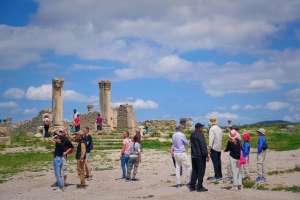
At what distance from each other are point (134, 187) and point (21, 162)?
985cm

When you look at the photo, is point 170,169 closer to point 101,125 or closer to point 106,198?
point 106,198

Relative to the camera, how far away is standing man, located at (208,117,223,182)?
13.9 meters

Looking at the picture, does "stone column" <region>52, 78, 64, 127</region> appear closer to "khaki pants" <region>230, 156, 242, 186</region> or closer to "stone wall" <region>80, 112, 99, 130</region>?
"stone wall" <region>80, 112, 99, 130</region>

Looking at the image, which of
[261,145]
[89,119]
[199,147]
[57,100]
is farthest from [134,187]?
[89,119]

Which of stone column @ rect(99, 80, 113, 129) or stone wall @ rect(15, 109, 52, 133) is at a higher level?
stone column @ rect(99, 80, 113, 129)

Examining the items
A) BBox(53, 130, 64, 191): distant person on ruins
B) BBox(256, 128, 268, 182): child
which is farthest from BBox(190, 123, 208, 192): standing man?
BBox(53, 130, 64, 191): distant person on ruins

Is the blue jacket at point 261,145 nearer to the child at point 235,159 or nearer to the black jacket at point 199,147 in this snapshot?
the child at point 235,159

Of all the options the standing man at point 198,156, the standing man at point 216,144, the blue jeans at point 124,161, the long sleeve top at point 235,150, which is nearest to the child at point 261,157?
the standing man at point 216,144

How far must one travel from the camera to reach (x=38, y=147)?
94.2ft

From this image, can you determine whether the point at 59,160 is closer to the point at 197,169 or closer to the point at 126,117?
the point at 197,169

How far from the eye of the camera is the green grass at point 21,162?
1919 centimetres

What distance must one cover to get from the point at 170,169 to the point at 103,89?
24.7m

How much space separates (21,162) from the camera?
22.2 m

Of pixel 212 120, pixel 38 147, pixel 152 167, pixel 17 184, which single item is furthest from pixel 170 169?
pixel 38 147
